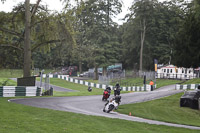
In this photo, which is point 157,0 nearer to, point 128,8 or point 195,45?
point 128,8

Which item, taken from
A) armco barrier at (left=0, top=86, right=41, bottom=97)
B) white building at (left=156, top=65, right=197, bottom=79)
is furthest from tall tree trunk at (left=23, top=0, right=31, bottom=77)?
white building at (left=156, top=65, right=197, bottom=79)

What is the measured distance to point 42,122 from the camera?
35.4ft

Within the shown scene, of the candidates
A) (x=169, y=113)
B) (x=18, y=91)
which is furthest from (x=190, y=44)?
(x=18, y=91)

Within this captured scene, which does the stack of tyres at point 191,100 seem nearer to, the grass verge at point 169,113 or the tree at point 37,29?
the grass verge at point 169,113

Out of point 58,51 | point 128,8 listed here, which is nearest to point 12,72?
point 58,51

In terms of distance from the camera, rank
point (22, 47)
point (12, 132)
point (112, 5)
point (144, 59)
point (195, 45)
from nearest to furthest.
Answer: point (12, 132)
point (195, 45)
point (22, 47)
point (112, 5)
point (144, 59)

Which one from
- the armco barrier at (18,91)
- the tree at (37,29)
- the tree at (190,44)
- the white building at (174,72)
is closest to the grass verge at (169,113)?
the tree at (190,44)

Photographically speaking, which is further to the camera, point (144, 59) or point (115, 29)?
point (144, 59)

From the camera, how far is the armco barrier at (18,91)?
882 inches

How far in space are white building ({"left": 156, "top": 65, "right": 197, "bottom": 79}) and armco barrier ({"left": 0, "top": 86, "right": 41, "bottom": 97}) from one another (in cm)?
3240

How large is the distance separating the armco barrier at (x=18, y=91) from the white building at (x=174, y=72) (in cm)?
3240

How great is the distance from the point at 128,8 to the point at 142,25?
16.3 feet

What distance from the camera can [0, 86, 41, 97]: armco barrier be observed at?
22391mm

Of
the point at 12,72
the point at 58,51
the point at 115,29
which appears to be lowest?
the point at 12,72
